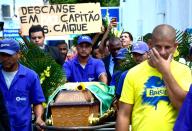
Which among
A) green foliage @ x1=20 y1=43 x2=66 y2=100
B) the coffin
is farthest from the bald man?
green foliage @ x1=20 y1=43 x2=66 y2=100

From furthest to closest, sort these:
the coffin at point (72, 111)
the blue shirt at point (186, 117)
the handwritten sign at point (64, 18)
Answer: the handwritten sign at point (64, 18) < the coffin at point (72, 111) < the blue shirt at point (186, 117)

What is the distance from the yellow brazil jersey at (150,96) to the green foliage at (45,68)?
225cm

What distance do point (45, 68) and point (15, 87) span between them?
3.61 ft

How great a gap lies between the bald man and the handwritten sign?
16.5ft

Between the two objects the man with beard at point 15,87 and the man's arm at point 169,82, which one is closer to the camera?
the man's arm at point 169,82

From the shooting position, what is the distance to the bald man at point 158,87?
12.8ft

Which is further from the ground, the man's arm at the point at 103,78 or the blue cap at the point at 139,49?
the blue cap at the point at 139,49

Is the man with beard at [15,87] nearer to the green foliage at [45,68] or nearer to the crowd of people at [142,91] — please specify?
the crowd of people at [142,91]

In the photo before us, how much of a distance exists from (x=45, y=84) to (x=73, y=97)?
36.7 inches

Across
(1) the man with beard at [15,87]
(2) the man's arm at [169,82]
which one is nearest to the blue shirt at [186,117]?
(2) the man's arm at [169,82]

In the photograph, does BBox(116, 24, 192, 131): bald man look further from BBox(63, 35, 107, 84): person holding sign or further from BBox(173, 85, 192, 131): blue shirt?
A: BBox(63, 35, 107, 84): person holding sign

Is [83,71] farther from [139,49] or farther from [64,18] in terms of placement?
[64,18]

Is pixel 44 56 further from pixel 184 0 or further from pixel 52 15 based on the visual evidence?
pixel 184 0

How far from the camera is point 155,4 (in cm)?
1819
